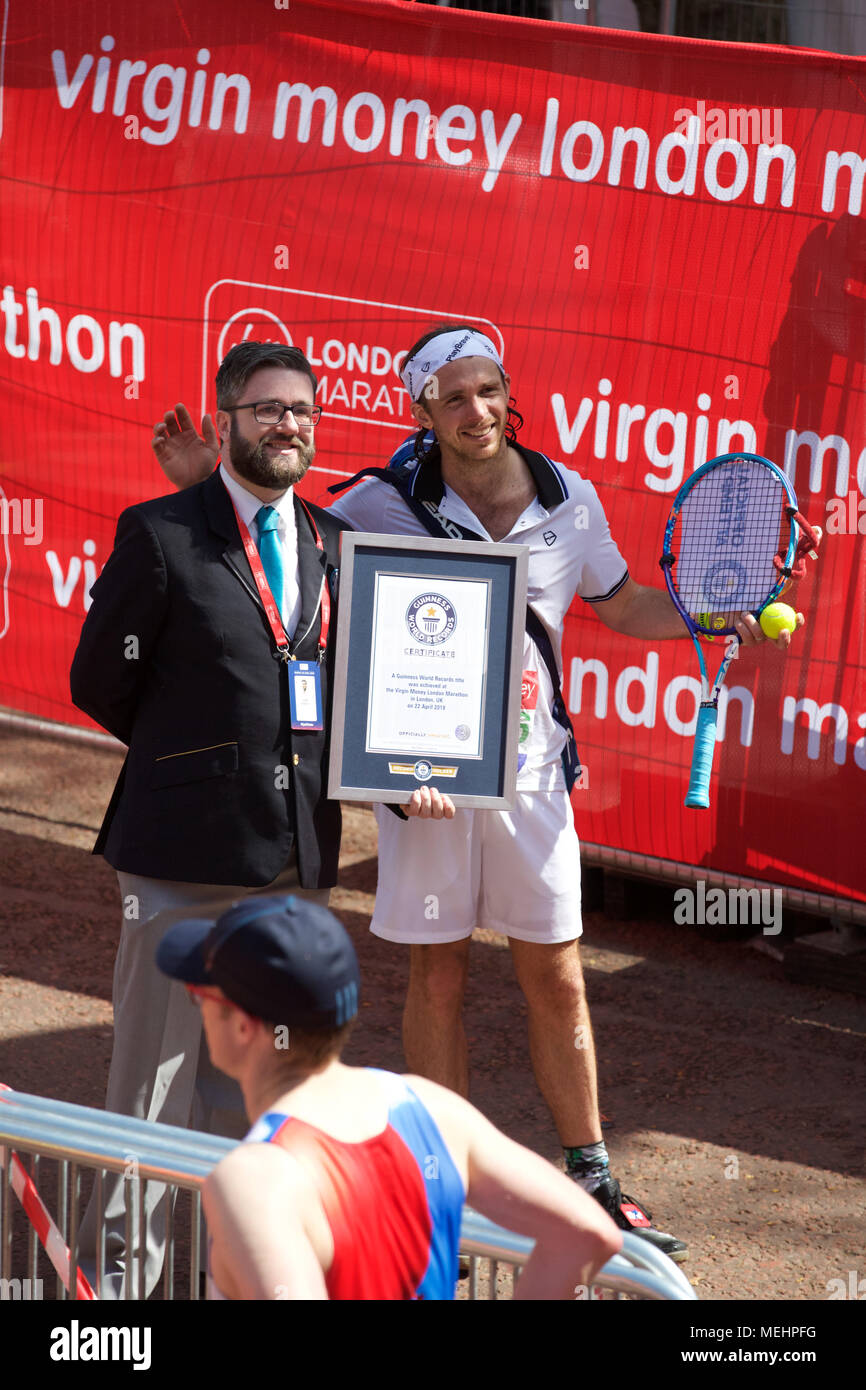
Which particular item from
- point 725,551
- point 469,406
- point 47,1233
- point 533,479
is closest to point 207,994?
point 47,1233

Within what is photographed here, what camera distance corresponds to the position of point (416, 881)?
3.78m

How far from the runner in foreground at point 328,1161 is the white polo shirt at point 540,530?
1.82m

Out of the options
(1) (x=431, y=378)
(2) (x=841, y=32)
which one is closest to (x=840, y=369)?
(1) (x=431, y=378)

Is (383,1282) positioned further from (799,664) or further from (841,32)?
(841,32)

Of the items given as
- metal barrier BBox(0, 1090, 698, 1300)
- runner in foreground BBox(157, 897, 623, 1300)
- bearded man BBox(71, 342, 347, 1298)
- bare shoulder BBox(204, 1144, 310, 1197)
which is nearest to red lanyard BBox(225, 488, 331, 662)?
bearded man BBox(71, 342, 347, 1298)

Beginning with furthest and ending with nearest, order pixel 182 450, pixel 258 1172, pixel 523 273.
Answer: pixel 523 273 < pixel 182 450 < pixel 258 1172

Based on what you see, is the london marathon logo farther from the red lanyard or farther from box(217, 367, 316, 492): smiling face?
box(217, 367, 316, 492): smiling face

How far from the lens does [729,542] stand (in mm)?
3926

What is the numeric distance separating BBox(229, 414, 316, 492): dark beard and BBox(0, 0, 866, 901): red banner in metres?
1.96

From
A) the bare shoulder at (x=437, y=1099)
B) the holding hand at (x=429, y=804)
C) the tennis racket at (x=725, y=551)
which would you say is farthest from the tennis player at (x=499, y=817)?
the bare shoulder at (x=437, y=1099)

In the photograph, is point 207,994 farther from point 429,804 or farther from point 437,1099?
point 429,804

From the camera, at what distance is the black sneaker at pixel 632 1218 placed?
3.82m

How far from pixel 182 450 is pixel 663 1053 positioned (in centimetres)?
248
